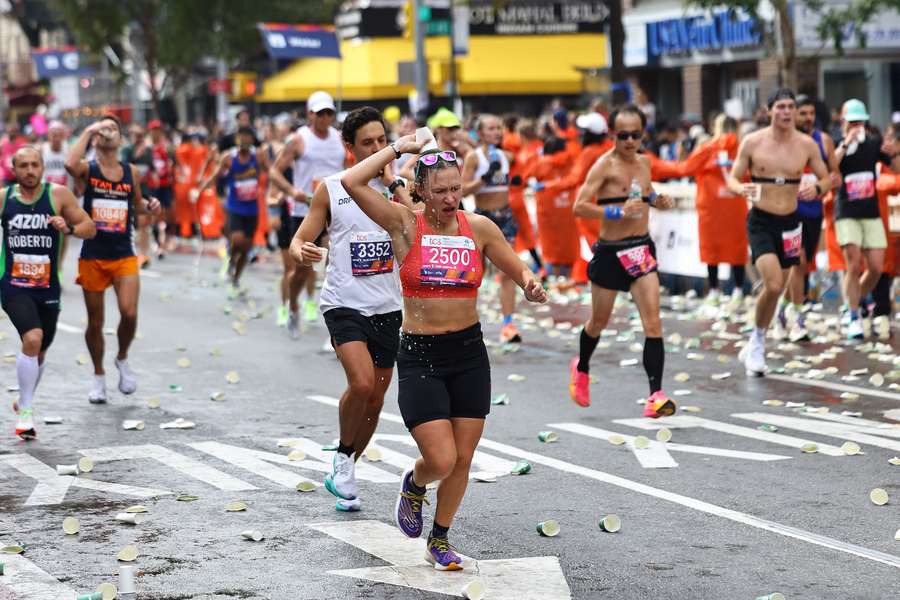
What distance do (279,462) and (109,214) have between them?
3.10 m

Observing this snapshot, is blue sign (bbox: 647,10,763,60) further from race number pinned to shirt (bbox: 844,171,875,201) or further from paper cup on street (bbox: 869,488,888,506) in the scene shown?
paper cup on street (bbox: 869,488,888,506)

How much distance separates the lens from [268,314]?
56.5ft


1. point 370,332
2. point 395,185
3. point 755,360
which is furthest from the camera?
point 755,360

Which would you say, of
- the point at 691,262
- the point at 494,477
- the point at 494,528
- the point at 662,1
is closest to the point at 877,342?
the point at 691,262

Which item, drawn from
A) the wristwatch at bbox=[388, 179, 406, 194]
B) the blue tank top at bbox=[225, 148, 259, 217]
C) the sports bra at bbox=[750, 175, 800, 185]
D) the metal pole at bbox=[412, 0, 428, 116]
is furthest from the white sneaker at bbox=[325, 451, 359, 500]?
the metal pole at bbox=[412, 0, 428, 116]

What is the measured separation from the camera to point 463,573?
665cm

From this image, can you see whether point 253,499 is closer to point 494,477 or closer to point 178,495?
point 178,495

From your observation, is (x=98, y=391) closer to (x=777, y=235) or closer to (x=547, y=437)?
(x=547, y=437)

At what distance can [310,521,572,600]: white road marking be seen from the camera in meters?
6.35

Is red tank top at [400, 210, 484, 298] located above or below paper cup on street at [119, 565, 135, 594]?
above

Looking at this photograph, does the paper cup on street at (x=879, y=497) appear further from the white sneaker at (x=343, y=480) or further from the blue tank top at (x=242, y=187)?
the blue tank top at (x=242, y=187)

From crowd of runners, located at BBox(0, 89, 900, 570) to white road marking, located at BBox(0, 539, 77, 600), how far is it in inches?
58.4

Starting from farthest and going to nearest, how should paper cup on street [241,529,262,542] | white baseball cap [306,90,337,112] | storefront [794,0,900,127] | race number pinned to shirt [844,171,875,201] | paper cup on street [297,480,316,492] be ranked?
storefront [794,0,900,127]
race number pinned to shirt [844,171,875,201]
white baseball cap [306,90,337,112]
paper cup on street [297,480,316,492]
paper cup on street [241,529,262,542]

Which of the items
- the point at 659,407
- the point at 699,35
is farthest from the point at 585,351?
the point at 699,35
